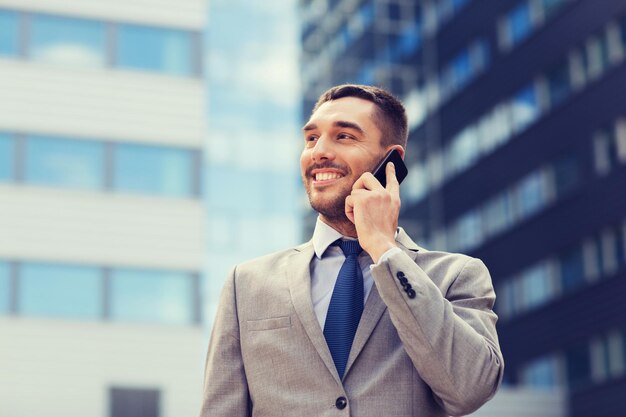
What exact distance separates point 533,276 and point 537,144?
13.5 feet

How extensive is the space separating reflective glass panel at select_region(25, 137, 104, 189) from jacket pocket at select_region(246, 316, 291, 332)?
25093 mm

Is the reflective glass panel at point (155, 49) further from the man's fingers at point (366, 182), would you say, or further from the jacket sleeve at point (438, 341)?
the jacket sleeve at point (438, 341)

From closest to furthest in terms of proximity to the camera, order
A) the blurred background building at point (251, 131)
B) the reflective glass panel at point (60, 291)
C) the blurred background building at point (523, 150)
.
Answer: the reflective glass panel at point (60, 291)
the blurred background building at point (523, 150)
the blurred background building at point (251, 131)

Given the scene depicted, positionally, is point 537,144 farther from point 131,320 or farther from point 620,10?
point 131,320

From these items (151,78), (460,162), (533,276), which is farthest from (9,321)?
(460,162)

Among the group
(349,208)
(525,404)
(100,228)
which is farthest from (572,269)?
(349,208)

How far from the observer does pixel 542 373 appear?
36.3 metres

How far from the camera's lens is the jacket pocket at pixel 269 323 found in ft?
11.5

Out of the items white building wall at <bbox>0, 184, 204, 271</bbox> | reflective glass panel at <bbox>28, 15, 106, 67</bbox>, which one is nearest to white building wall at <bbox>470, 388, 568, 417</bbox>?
white building wall at <bbox>0, 184, 204, 271</bbox>

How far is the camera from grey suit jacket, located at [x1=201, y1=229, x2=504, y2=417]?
321cm

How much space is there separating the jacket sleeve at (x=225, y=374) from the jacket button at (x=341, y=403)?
0.33m

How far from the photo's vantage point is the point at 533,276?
36812mm

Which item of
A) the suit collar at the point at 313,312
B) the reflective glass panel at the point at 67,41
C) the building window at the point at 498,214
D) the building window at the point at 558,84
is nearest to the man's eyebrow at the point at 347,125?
the suit collar at the point at 313,312

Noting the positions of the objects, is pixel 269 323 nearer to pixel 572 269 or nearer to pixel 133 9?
pixel 133 9
